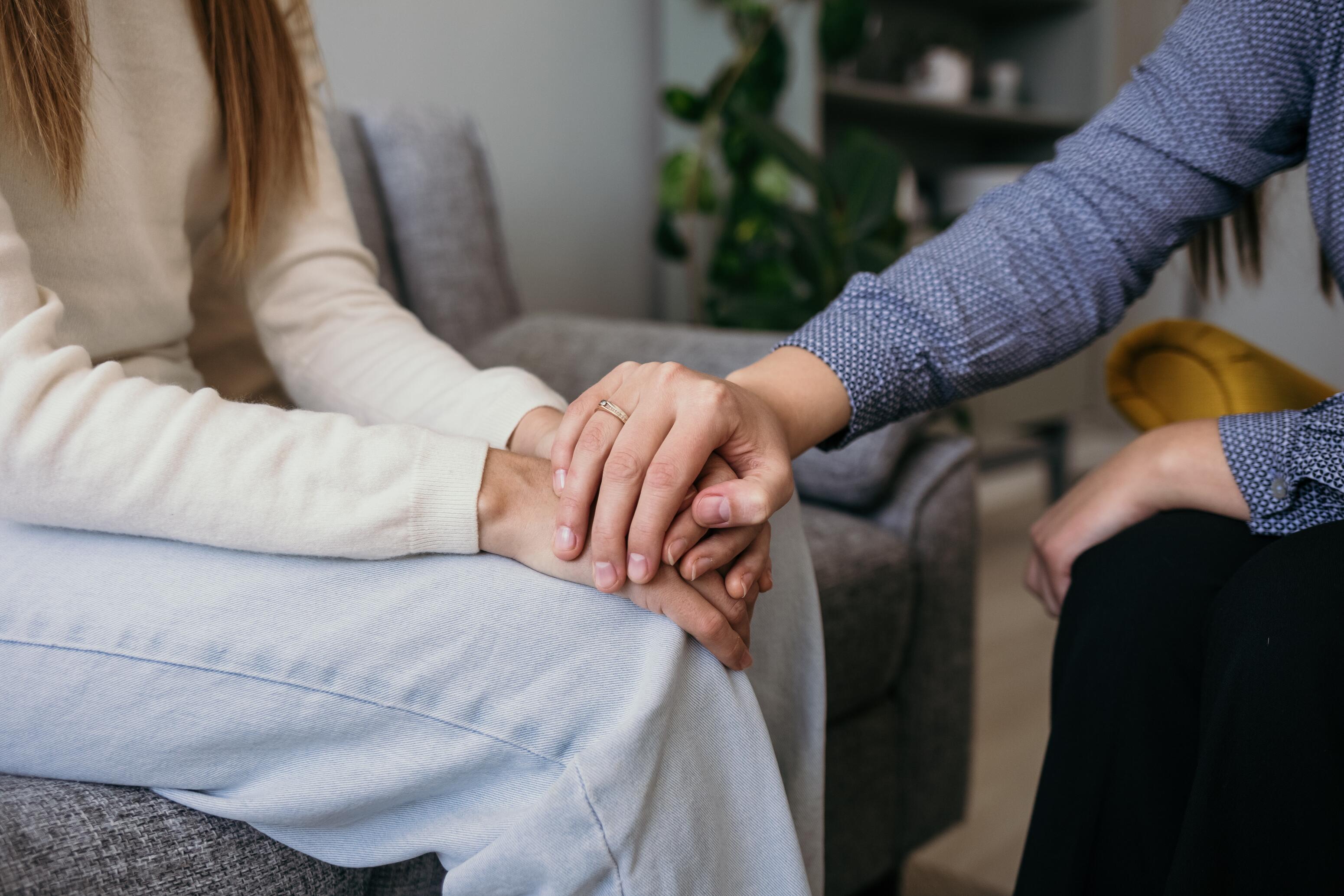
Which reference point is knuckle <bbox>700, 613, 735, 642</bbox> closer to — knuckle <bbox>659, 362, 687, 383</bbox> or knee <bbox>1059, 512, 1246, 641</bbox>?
knuckle <bbox>659, 362, 687, 383</bbox>

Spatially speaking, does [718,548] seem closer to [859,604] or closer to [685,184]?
[859,604]

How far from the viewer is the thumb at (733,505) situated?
525 mm

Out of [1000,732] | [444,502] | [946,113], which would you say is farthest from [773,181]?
[444,502]

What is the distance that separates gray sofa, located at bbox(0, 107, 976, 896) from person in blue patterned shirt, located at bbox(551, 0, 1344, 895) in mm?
306

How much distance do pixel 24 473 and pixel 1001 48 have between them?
3311 millimetres

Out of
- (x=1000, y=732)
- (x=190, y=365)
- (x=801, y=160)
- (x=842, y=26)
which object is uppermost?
(x=842, y=26)

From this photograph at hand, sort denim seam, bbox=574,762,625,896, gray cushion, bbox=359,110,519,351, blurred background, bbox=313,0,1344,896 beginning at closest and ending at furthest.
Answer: denim seam, bbox=574,762,625,896
gray cushion, bbox=359,110,519,351
blurred background, bbox=313,0,1344,896

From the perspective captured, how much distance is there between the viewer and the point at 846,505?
1157 mm

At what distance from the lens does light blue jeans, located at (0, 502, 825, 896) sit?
1.56 feet

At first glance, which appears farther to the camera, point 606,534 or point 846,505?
point 846,505

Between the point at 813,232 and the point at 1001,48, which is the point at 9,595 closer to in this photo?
the point at 813,232

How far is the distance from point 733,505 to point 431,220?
976 millimetres

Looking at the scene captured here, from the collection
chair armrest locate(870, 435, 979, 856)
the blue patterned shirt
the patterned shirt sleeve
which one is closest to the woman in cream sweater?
the blue patterned shirt

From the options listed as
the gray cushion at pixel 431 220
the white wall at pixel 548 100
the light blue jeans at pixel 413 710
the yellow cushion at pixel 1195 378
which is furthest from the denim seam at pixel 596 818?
the white wall at pixel 548 100
